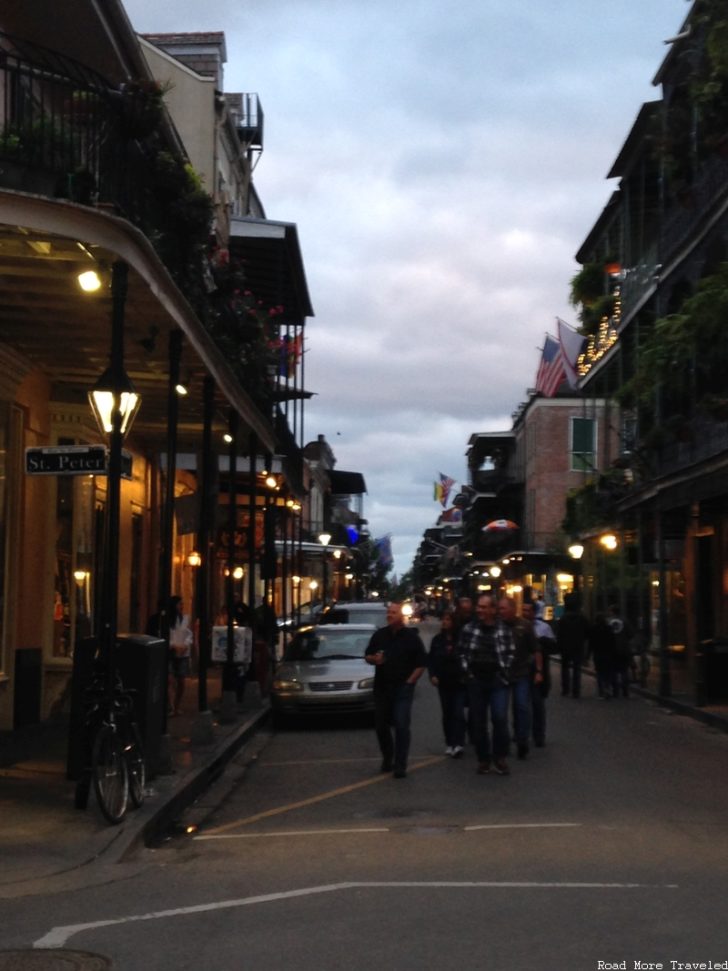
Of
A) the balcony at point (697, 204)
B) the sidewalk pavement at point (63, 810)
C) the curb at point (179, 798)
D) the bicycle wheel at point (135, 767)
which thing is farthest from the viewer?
the balcony at point (697, 204)

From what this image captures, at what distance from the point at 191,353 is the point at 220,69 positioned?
27451 millimetres

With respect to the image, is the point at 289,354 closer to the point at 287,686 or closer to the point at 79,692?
the point at 287,686

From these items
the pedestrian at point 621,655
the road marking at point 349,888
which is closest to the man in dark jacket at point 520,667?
the road marking at point 349,888

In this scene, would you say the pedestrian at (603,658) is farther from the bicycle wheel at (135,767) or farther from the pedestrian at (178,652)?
the bicycle wheel at (135,767)

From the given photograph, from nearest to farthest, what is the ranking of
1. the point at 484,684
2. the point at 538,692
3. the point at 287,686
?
the point at 484,684 → the point at 538,692 → the point at 287,686

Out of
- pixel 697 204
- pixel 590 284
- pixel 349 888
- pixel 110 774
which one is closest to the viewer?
pixel 349 888

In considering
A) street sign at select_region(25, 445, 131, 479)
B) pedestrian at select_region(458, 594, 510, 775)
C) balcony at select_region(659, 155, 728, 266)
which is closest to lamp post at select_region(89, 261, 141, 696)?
street sign at select_region(25, 445, 131, 479)

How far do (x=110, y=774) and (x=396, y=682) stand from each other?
437cm

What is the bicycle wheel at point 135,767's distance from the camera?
36.4ft

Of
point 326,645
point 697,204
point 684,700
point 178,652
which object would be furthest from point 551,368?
point 178,652

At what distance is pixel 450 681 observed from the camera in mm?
15500

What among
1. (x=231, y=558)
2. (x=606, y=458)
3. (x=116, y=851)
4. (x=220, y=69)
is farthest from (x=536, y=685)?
(x=220, y=69)

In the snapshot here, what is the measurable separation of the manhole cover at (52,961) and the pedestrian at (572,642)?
18892 mm

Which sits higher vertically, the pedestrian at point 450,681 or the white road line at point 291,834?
the pedestrian at point 450,681
